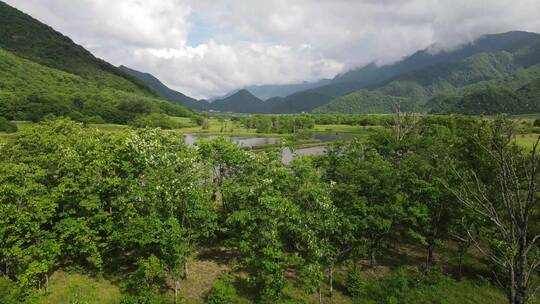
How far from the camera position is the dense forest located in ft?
80.5

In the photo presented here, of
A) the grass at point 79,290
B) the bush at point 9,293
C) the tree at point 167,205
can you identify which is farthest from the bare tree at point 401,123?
the bush at point 9,293

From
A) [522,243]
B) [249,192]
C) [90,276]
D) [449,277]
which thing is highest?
[522,243]

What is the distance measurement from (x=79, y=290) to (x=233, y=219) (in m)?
13.7

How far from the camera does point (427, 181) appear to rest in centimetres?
3158

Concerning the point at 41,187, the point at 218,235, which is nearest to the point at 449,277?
the point at 218,235

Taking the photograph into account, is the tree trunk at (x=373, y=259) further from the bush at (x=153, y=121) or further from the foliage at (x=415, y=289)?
the bush at (x=153, y=121)

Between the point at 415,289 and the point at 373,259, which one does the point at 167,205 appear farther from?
the point at 415,289

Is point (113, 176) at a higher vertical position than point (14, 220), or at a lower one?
higher

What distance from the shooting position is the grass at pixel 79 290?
25469mm

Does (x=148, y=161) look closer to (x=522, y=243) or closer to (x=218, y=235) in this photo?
(x=218, y=235)

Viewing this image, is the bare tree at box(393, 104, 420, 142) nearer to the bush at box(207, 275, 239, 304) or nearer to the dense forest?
the dense forest

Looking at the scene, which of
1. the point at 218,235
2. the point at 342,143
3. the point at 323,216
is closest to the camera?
the point at 323,216

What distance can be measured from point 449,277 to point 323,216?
1560cm

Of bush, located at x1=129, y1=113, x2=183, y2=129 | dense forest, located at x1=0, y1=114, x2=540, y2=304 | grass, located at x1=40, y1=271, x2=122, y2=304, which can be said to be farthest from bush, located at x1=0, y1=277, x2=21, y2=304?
bush, located at x1=129, y1=113, x2=183, y2=129
